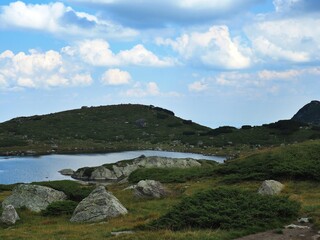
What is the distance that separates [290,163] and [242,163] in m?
7.13

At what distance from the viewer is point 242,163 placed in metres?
51.7

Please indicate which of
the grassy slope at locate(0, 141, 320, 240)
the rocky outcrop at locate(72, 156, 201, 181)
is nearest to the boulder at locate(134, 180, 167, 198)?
the grassy slope at locate(0, 141, 320, 240)

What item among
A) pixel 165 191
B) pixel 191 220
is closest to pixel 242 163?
pixel 165 191

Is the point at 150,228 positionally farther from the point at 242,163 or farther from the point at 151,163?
the point at 151,163

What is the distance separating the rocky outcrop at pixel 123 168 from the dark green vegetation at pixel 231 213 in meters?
67.4

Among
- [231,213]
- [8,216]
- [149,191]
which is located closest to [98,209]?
[8,216]

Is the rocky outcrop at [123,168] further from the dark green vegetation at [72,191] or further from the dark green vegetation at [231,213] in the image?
the dark green vegetation at [231,213]

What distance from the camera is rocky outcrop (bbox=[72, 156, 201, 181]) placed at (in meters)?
95.1

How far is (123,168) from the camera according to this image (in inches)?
4035

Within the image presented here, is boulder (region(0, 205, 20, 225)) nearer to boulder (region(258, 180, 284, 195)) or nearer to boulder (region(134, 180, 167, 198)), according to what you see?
boulder (region(134, 180, 167, 198))

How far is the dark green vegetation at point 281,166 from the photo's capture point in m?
43.7

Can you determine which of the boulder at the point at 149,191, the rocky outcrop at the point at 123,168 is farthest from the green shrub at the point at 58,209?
the rocky outcrop at the point at 123,168

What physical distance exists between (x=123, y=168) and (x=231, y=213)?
79342mm

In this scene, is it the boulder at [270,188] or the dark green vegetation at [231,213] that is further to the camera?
the boulder at [270,188]
